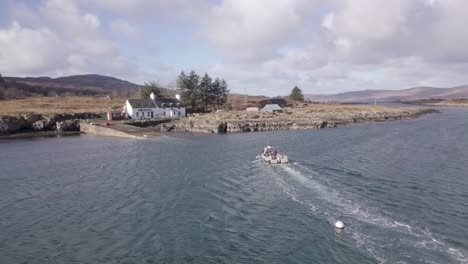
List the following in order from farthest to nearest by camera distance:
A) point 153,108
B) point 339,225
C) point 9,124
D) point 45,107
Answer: point 45,107 < point 153,108 < point 9,124 < point 339,225

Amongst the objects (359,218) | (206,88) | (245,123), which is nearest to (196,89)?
(206,88)

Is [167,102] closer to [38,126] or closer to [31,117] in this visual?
[38,126]

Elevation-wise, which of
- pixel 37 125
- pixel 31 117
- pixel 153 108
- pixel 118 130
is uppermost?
pixel 153 108

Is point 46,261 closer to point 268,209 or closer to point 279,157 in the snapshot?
point 268,209

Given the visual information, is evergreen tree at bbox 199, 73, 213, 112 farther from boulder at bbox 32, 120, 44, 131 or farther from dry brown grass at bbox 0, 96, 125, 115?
boulder at bbox 32, 120, 44, 131

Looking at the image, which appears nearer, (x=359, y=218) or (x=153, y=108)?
(x=359, y=218)

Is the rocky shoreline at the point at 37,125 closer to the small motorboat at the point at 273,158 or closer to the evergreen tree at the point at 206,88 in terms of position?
the evergreen tree at the point at 206,88
